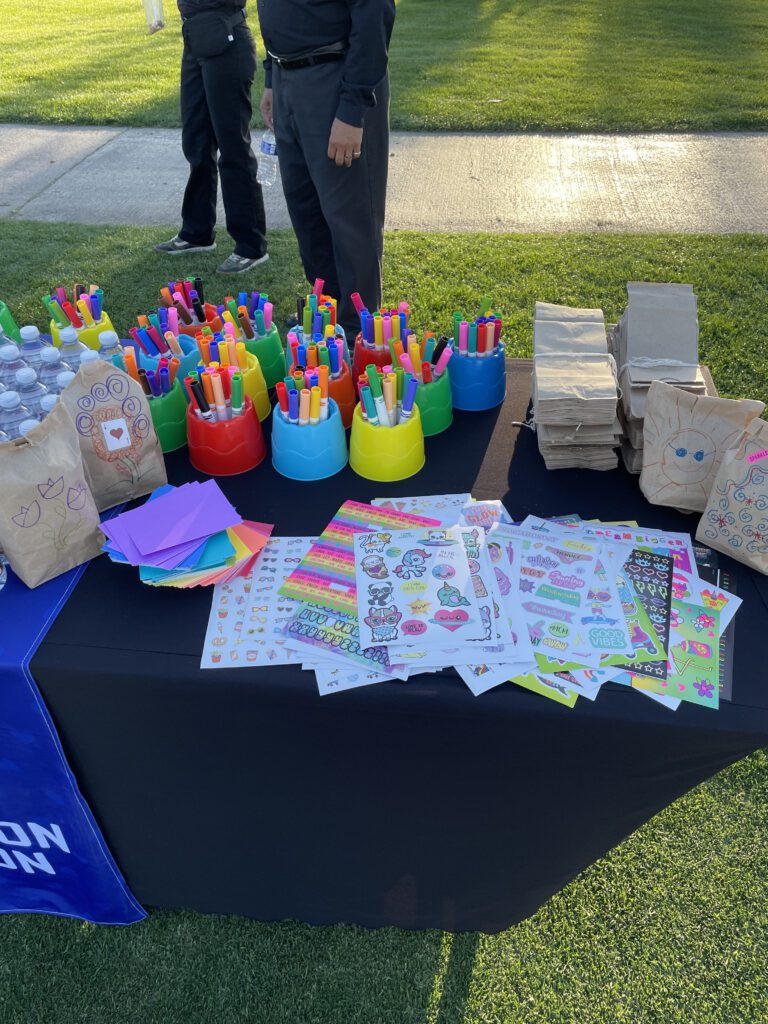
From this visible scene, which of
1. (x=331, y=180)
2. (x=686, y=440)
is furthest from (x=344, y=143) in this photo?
(x=686, y=440)

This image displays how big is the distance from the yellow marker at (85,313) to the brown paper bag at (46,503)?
1.74ft

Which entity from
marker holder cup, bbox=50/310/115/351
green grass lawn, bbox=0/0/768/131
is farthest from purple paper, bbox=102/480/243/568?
green grass lawn, bbox=0/0/768/131

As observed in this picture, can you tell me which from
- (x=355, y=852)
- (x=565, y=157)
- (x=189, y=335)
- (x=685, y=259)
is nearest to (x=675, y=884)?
(x=355, y=852)

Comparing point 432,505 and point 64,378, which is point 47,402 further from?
point 432,505

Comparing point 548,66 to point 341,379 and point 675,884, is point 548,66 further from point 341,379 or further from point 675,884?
point 675,884

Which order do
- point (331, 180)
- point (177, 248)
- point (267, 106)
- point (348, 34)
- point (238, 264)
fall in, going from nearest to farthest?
point (348, 34) < point (331, 180) < point (267, 106) < point (238, 264) < point (177, 248)

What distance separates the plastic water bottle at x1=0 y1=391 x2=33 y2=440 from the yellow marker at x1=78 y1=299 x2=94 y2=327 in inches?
15.3

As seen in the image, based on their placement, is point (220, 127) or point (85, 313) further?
point (220, 127)

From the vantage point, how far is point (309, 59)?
2.17m

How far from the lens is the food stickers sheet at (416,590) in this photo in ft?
3.60

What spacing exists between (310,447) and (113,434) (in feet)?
1.14

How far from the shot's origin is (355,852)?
4.33 feet

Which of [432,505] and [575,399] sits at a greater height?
[575,399]

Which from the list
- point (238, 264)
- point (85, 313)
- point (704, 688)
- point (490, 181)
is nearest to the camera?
point (704, 688)
